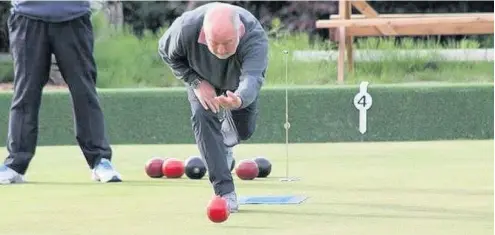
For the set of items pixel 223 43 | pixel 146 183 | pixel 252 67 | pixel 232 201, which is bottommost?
pixel 146 183

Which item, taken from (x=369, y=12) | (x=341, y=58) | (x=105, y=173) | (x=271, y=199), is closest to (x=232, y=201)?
(x=271, y=199)

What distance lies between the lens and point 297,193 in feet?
19.7

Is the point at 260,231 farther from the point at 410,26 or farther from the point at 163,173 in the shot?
the point at 410,26

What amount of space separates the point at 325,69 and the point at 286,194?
5.61 meters

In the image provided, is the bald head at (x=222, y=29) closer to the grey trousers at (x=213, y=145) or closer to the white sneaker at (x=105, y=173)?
the grey trousers at (x=213, y=145)

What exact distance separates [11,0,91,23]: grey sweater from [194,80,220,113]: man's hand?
1548 mm

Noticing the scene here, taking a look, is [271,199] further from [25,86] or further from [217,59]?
[25,86]

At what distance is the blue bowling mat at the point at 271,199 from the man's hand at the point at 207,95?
494 mm

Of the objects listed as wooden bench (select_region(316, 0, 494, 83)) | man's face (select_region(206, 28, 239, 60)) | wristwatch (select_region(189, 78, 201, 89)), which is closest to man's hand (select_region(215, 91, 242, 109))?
man's face (select_region(206, 28, 239, 60))

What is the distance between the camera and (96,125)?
681 centimetres

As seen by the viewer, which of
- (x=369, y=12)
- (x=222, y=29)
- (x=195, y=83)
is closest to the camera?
(x=222, y=29)

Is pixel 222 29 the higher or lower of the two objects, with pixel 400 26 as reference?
higher

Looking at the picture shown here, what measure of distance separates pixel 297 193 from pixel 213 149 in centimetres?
87

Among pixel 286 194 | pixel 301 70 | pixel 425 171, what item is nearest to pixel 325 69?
pixel 301 70
